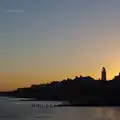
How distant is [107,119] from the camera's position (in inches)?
4321

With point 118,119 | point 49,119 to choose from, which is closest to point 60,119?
point 49,119

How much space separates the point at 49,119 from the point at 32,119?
12.2 ft

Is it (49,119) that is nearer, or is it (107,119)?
(49,119)

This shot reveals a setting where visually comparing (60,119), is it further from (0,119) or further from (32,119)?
(0,119)

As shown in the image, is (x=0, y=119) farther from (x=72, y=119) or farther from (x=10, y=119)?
(x=72, y=119)

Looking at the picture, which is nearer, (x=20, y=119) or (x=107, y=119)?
(x=20, y=119)

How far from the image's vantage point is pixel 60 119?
10244 cm

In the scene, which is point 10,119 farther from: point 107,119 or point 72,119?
point 107,119

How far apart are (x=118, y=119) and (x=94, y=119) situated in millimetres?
7038

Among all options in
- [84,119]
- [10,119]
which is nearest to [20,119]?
[10,119]

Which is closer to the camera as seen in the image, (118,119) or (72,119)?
(72,119)

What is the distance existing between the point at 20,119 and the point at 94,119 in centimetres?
1753

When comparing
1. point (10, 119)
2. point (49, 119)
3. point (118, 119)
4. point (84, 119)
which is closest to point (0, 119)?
point (10, 119)

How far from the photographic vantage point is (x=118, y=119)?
111562 mm
